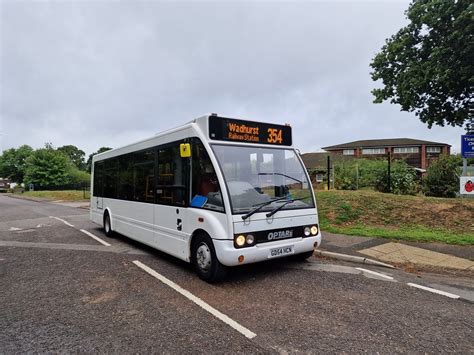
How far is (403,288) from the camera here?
4590mm

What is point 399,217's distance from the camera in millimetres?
9312

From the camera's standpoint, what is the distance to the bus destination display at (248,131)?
16.6 feet

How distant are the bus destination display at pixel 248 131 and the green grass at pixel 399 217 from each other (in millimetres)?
4222

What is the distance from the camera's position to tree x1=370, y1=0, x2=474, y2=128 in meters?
11.2

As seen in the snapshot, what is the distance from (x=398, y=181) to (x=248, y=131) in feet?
37.7

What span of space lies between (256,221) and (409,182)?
1235cm

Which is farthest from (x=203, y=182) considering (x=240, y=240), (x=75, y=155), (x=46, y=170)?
(x=75, y=155)

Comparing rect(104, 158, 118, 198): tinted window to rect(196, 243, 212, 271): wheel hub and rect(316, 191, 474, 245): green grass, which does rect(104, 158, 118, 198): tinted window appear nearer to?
rect(196, 243, 212, 271): wheel hub

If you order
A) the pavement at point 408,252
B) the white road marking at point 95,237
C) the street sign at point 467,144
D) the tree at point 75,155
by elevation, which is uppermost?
the tree at point 75,155

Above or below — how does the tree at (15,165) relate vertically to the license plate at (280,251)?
above

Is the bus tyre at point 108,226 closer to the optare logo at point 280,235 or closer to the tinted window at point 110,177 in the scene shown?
the tinted window at point 110,177

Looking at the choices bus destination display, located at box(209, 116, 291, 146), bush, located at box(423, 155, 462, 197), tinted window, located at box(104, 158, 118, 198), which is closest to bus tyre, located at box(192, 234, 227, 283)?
bus destination display, located at box(209, 116, 291, 146)

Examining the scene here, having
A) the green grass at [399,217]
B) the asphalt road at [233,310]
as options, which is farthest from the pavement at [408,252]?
the asphalt road at [233,310]

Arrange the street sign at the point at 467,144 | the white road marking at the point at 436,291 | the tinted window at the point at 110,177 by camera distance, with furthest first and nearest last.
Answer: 1. the street sign at the point at 467,144
2. the tinted window at the point at 110,177
3. the white road marking at the point at 436,291
